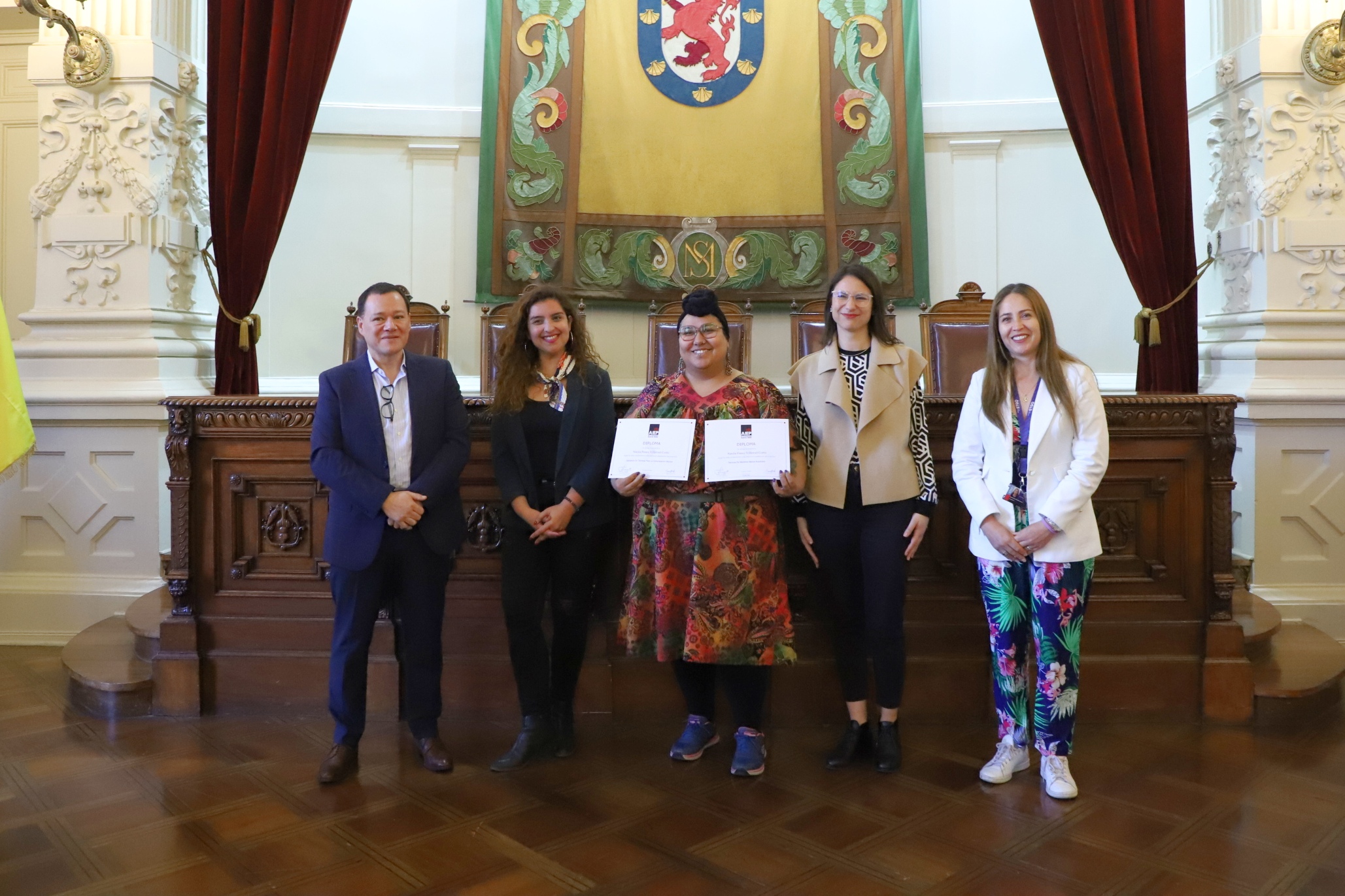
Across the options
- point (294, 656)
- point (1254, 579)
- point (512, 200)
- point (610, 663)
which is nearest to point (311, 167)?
point (512, 200)

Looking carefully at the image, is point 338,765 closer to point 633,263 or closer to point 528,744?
point 528,744

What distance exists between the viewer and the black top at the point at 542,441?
115 inches

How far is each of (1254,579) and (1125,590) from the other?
1.26m

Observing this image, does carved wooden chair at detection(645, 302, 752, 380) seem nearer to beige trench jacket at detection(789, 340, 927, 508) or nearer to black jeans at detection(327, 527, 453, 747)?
beige trench jacket at detection(789, 340, 927, 508)

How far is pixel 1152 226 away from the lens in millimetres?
4281

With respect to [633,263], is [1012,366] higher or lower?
lower

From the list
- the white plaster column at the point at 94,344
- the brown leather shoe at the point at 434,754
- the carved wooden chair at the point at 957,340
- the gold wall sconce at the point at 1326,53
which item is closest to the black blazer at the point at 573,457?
the brown leather shoe at the point at 434,754

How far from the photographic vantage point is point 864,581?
287cm

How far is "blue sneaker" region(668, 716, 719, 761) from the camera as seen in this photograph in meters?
2.97

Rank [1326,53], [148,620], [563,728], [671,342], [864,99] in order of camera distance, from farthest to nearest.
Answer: [864,99] → [671,342] → [1326,53] → [148,620] → [563,728]

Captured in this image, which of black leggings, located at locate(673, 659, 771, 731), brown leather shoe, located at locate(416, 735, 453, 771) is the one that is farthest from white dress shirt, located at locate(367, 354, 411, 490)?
black leggings, located at locate(673, 659, 771, 731)

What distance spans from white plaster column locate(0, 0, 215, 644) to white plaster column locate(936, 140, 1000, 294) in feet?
13.1

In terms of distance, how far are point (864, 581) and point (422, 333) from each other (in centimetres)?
277

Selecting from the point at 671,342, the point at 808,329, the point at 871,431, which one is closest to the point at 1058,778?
the point at 871,431
